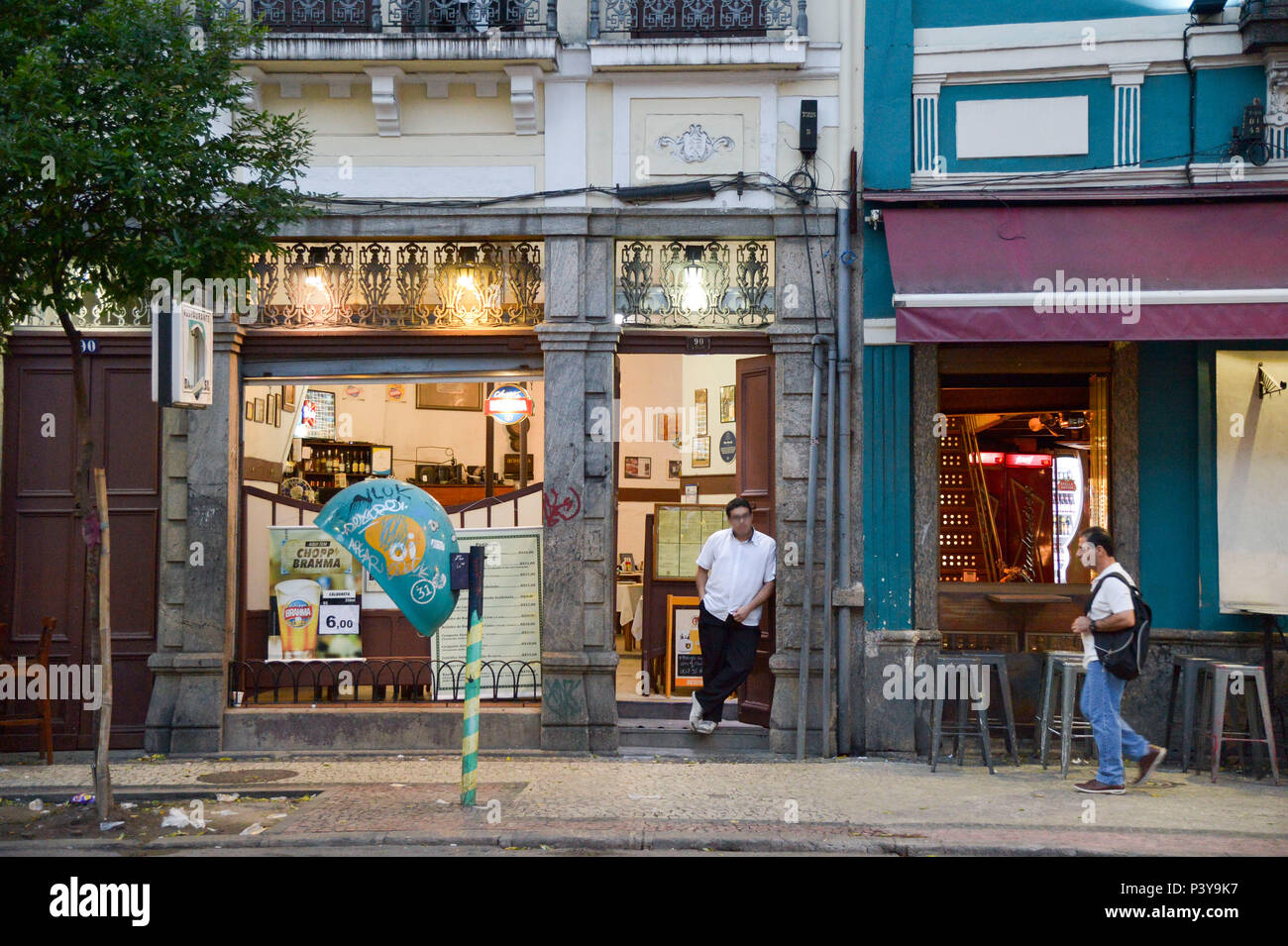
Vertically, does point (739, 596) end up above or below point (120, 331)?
below

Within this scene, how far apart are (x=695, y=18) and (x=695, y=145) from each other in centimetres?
110

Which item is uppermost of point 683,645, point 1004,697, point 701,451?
point 701,451

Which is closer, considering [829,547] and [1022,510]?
[829,547]

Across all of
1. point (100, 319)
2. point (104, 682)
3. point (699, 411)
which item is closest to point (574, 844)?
point (104, 682)

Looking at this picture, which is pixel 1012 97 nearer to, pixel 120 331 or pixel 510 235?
pixel 510 235

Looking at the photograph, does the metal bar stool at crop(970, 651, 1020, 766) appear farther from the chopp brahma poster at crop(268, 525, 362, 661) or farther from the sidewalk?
the chopp brahma poster at crop(268, 525, 362, 661)

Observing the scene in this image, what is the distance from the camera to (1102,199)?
10.8 meters

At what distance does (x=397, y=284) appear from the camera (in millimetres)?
11484

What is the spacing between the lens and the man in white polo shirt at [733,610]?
36.1 ft

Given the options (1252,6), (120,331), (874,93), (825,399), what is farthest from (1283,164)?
(120,331)

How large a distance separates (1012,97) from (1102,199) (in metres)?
1.25

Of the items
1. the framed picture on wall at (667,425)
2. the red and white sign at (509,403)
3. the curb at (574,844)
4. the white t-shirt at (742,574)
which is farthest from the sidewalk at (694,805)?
the framed picture on wall at (667,425)

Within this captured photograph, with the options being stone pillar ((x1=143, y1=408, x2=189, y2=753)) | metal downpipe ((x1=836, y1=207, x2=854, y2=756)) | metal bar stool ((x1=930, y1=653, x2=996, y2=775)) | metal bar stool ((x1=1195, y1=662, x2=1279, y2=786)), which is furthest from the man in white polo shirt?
stone pillar ((x1=143, y1=408, x2=189, y2=753))

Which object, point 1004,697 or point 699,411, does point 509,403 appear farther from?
point 1004,697
